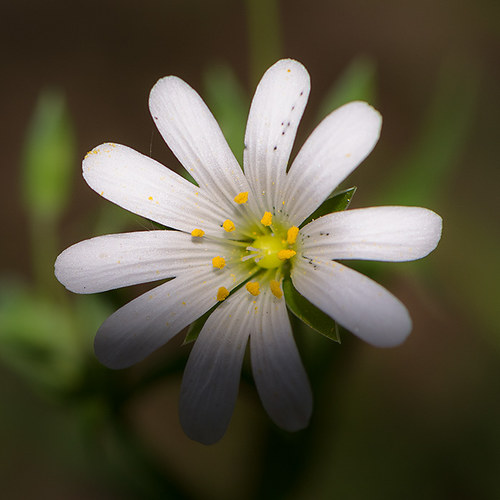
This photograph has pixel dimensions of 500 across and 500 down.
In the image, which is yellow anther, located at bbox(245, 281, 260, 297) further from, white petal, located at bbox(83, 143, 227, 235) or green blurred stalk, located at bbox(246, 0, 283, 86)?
green blurred stalk, located at bbox(246, 0, 283, 86)

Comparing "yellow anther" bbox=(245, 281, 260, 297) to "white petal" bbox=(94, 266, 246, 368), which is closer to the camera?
"white petal" bbox=(94, 266, 246, 368)

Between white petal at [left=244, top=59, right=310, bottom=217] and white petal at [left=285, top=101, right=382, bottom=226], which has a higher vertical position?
white petal at [left=244, top=59, right=310, bottom=217]

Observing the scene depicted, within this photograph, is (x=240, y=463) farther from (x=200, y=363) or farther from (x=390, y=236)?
(x=390, y=236)

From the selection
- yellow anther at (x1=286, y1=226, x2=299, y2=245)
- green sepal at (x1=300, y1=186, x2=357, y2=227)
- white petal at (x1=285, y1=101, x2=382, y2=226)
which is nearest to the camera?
white petal at (x1=285, y1=101, x2=382, y2=226)

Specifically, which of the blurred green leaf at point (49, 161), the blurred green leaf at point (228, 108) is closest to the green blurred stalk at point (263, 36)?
the blurred green leaf at point (228, 108)

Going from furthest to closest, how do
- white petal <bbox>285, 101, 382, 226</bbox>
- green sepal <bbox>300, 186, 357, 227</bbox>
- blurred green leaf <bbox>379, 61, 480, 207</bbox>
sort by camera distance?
blurred green leaf <bbox>379, 61, 480, 207</bbox>
green sepal <bbox>300, 186, 357, 227</bbox>
white petal <bbox>285, 101, 382, 226</bbox>

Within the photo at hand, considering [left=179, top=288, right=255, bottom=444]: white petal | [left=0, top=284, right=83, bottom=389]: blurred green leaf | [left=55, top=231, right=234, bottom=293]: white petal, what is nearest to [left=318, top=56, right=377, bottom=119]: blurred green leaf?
[left=55, top=231, right=234, bottom=293]: white petal

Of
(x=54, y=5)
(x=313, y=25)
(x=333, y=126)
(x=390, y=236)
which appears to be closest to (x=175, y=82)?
(x=333, y=126)
